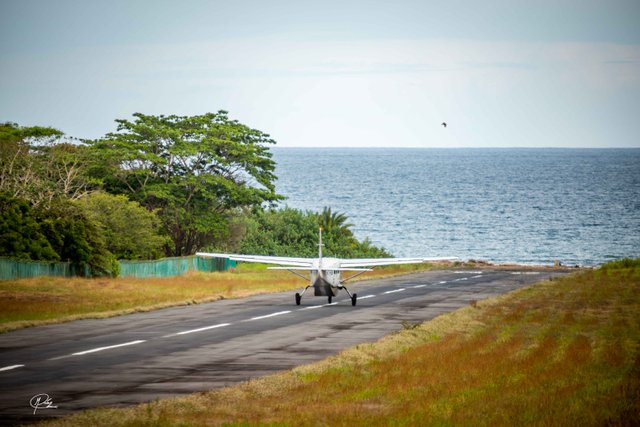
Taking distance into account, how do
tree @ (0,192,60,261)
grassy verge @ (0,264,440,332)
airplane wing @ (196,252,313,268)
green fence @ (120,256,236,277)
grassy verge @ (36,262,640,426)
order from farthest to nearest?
green fence @ (120,256,236,277), tree @ (0,192,60,261), airplane wing @ (196,252,313,268), grassy verge @ (0,264,440,332), grassy verge @ (36,262,640,426)

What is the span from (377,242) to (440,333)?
10610 cm

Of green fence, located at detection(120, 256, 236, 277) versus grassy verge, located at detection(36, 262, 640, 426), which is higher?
green fence, located at detection(120, 256, 236, 277)

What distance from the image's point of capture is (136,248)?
62.4 meters

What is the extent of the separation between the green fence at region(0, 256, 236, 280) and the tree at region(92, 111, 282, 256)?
337 cm

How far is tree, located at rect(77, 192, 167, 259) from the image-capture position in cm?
6021

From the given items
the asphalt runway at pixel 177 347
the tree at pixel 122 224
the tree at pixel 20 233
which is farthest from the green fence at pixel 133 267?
the asphalt runway at pixel 177 347

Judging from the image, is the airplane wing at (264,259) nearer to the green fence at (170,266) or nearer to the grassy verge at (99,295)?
the grassy verge at (99,295)

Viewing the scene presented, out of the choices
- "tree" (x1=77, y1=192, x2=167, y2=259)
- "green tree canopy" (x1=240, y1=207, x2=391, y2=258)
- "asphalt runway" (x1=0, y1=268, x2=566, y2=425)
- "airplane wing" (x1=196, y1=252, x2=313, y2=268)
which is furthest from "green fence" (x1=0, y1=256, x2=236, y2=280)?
"asphalt runway" (x1=0, y1=268, x2=566, y2=425)

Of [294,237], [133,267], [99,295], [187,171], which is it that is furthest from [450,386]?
[294,237]

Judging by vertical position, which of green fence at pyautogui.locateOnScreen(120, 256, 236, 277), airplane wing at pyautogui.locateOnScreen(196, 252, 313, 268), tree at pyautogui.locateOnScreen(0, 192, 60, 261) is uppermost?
tree at pyautogui.locateOnScreen(0, 192, 60, 261)

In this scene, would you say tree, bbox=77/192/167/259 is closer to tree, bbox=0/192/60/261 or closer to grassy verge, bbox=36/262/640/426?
tree, bbox=0/192/60/261

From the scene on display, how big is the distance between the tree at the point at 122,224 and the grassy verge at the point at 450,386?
1308 inches

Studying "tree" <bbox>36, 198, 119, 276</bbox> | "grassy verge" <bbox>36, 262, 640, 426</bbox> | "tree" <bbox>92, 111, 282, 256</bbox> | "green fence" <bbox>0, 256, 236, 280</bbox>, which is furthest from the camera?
"tree" <bbox>92, 111, 282, 256</bbox>

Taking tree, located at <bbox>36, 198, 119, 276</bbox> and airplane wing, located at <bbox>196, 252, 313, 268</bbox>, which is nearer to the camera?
airplane wing, located at <bbox>196, 252, 313, 268</bbox>
